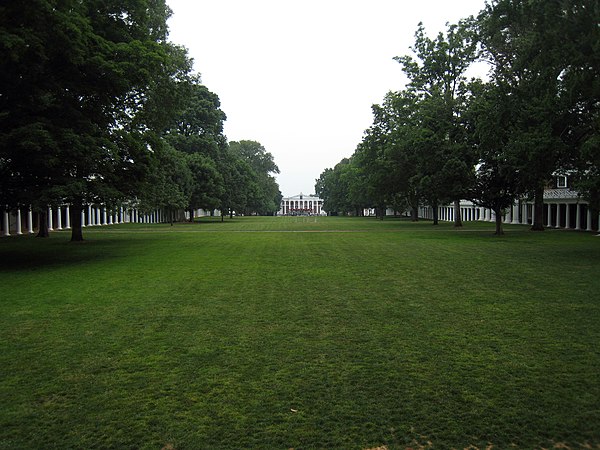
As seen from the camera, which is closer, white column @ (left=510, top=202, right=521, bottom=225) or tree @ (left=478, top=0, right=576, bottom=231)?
tree @ (left=478, top=0, right=576, bottom=231)

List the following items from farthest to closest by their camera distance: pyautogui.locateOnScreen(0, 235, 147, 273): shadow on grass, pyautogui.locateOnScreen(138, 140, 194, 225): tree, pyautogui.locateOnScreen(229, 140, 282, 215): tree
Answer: pyautogui.locateOnScreen(229, 140, 282, 215): tree, pyautogui.locateOnScreen(138, 140, 194, 225): tree, pyautogui.locateOnScreen(0, 235, 147, 273): shadow on grass

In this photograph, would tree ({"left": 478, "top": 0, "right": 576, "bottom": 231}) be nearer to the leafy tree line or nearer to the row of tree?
the row of tree

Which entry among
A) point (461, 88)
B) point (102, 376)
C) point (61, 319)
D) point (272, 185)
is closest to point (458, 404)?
point (102, 376)

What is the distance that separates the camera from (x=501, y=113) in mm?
20859

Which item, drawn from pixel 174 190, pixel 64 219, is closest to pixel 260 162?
pixel 174 190

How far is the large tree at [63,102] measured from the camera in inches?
571

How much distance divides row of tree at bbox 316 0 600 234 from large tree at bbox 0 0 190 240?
43.0 feet

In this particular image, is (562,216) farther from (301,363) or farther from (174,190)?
(301,363)

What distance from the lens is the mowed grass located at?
4.42 meters

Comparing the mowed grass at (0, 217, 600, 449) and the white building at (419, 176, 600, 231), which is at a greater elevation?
the white building at (419, 176, 600, 231)

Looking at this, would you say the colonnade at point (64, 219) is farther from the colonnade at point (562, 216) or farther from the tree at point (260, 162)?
the tree at point (260, 162)

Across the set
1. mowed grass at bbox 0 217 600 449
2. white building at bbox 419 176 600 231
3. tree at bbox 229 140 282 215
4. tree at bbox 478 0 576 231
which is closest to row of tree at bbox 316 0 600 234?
tree at bbox 478 0 576 231

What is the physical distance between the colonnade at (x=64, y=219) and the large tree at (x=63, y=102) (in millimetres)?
1671

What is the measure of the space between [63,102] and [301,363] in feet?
47.5
